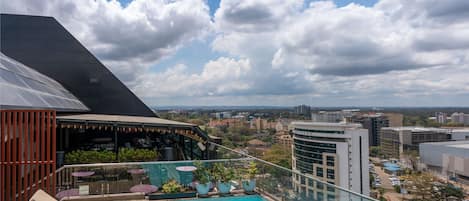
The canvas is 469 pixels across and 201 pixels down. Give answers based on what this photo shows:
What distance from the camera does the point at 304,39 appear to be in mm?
18641

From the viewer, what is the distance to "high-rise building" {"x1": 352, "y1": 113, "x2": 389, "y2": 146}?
209 ft

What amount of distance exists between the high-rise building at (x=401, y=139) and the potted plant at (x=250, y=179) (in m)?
57.1

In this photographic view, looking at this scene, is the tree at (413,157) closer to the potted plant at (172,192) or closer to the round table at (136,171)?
the potted plant at (172,192)

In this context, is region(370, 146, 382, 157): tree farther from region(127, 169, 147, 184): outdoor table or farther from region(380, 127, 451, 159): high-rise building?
region(127, 169, 147, 184): outdoor table

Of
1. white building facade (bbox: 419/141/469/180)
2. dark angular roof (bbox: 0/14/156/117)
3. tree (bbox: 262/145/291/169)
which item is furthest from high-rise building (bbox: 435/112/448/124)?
dark angular roof (bbox: 0/14/156/117)

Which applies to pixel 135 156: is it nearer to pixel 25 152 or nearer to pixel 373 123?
pixel 25 152

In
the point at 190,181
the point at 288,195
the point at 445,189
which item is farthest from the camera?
the point at 445,189

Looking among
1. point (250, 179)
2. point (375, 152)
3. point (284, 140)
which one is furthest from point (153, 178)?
point (375, 152)

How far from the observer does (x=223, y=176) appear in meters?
8.50

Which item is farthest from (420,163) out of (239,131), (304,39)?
(304,39)

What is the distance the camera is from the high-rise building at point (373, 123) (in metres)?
63.7

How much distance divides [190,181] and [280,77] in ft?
65.6

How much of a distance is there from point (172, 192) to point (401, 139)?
5955cm

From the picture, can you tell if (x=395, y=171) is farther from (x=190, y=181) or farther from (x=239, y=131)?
(x=190, y=181)
